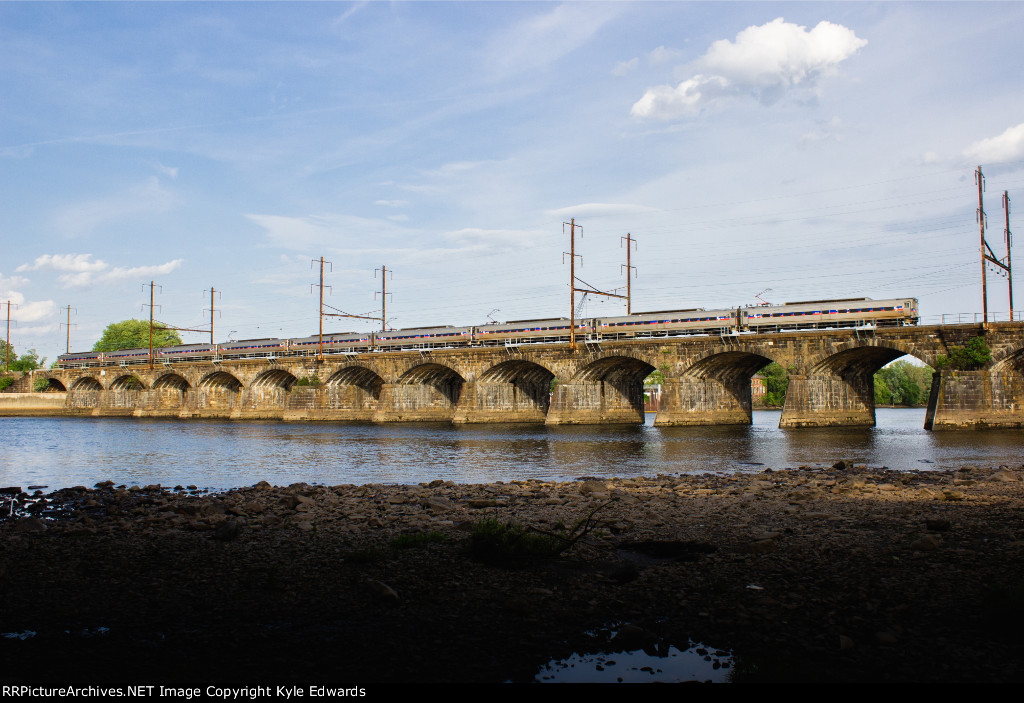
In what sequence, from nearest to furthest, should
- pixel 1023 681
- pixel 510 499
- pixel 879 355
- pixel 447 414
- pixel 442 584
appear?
pixel 1023 681 < pixel 442 584 < pixel 510 499 < pixel 879 355 < pixel 447 414

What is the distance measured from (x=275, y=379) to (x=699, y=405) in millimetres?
43903

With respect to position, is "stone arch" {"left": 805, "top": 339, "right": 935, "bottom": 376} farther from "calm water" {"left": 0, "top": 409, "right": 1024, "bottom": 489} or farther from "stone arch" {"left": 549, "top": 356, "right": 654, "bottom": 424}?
"stone arch" {"left": 549, "top": 356, "right": 654, "bottom": 424}

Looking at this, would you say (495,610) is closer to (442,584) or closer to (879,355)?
(442,584)

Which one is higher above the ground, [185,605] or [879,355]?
[879,355]

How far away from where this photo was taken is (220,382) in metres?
77.4

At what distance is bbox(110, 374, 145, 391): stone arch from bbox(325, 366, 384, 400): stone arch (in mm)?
28163

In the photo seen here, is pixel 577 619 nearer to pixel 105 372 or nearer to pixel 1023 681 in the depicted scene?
pixel 1023 681

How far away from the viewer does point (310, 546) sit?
34.6 feet

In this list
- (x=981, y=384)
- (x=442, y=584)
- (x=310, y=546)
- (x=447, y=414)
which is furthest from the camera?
(x=447, y=414)

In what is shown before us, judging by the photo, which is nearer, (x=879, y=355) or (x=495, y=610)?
(x=495, y=610)

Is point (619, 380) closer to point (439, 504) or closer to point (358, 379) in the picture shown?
point (358, 379)

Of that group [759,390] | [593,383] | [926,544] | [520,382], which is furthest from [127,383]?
[926,544]

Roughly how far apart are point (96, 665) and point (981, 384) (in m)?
41.0

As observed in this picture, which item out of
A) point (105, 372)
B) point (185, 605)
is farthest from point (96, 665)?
point (105, 372)
